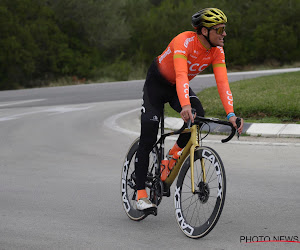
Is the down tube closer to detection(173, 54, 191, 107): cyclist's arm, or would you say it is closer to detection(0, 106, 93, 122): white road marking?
detection(173, 54, 191, 107): cyclist's arm

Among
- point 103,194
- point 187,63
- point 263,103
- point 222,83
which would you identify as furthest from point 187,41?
point 263,103

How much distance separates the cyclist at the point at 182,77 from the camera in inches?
198

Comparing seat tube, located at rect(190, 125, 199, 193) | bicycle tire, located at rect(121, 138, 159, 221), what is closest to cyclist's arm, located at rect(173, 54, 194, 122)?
seat tube, located at rect(190, 125, 199, 193)

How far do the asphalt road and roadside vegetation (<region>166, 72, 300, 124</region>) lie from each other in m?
1.69

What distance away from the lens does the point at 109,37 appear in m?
39.7

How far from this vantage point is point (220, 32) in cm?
508

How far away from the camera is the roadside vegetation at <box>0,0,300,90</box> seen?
3459 cm

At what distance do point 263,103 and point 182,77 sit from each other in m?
8.20

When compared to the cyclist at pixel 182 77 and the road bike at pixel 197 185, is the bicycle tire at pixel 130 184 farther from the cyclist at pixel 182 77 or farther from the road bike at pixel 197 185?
the road bike at pixel 197 185

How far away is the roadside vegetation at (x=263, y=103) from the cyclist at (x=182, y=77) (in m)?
6.44

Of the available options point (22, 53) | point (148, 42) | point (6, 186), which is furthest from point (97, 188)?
point (148, 42)

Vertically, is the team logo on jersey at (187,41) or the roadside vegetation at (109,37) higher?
the team logo on jersey at (187,41)

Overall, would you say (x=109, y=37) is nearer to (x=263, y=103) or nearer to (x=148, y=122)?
(x=263, y=103)

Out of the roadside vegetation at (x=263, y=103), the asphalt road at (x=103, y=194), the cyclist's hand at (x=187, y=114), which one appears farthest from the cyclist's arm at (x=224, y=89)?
the roadside vegetation at (x=263, y=103)
